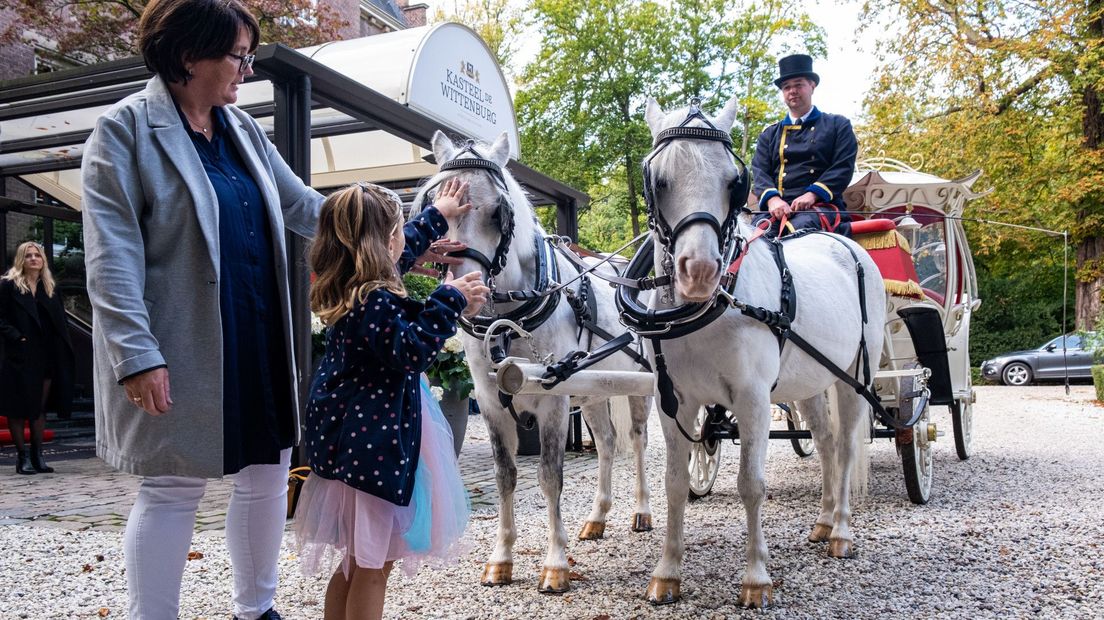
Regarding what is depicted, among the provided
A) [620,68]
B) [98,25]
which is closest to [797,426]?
[98,25]

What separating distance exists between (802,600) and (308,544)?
2102 millimetres

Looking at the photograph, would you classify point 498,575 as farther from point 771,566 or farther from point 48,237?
point 48,237

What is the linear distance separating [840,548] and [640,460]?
1.37m

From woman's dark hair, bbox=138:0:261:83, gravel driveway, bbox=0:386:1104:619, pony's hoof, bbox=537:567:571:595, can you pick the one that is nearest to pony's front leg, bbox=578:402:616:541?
gravel driveway, bbox=0:386:1104:619

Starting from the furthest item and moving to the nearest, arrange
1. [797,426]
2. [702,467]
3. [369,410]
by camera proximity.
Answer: [797,426] < [702,467] < [369,410]

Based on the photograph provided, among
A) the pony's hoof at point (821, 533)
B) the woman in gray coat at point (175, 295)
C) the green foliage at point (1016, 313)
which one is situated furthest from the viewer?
the green foliage at point (1016, 313)

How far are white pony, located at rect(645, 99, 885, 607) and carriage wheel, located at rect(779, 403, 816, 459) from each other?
1.72 meters

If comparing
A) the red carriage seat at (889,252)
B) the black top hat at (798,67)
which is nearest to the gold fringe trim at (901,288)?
the red carriage seat at (889,252)

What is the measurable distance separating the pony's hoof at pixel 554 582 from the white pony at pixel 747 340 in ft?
1.33

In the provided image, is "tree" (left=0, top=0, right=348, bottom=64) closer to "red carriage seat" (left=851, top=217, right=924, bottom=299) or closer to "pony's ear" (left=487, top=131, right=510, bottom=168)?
"pony's ear" (left=487, top=131, right=510, bottom=168)

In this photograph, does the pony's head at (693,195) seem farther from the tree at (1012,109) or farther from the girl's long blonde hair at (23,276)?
the tree at (1012,109)

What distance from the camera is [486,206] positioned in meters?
3.33

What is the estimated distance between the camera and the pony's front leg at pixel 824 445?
451cm

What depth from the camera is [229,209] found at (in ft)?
7.57
